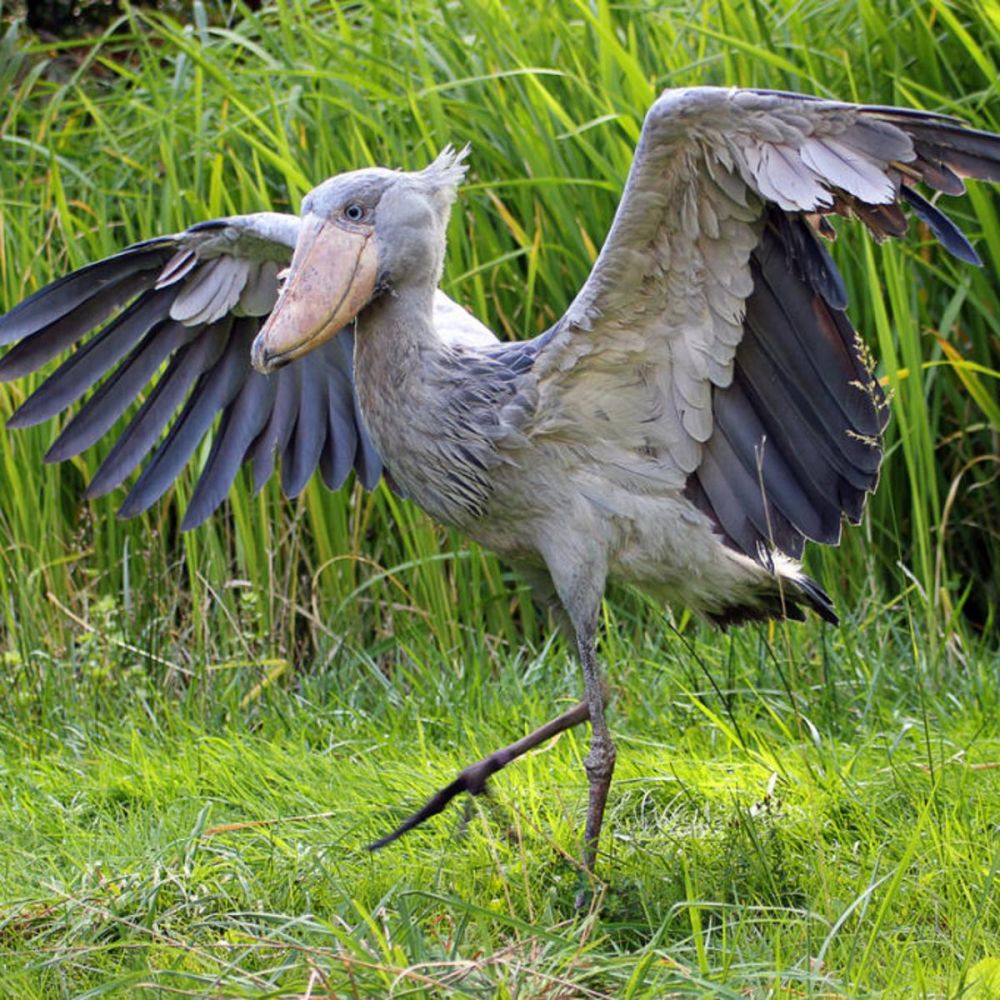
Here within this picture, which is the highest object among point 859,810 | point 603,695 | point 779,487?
point 779,487

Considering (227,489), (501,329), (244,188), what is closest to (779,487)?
(227,489)

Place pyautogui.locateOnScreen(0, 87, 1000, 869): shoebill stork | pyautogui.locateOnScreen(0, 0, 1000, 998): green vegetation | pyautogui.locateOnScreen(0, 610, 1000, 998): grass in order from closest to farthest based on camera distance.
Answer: pyautogui.locateOnScreen(0, 610, 1000, 998): grass
pyautogui.locateOnScreen(0, 0, 1000, 998): green vegetation
pyautogui.locateOnScreen(0, 87, 1000, 869): shoebill stork

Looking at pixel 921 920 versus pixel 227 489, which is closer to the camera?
pixel 921 920

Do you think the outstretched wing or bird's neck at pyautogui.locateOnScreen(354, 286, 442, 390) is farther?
the outstretched wing

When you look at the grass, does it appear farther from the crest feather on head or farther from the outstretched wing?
the crest feather on head

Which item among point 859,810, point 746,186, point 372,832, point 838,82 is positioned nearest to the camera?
point 746,186

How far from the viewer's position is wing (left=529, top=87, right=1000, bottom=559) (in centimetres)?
271

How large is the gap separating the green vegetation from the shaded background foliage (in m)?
0.02

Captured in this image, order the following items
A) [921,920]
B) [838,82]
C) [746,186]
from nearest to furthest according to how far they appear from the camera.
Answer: [921,920]
[746,186]
[838,82]

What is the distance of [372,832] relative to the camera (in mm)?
3318

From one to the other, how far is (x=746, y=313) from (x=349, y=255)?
2.51 ft

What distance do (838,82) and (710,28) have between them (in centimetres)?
40

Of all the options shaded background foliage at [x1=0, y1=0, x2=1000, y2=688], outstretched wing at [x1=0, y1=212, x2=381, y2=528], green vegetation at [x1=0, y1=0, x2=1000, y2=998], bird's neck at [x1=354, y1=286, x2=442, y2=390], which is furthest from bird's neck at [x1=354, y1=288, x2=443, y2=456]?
shaded background foliage at [x1=0, y1=0, x2=1000, y2=688]

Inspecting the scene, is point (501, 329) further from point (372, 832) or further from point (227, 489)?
point (372, 832)
